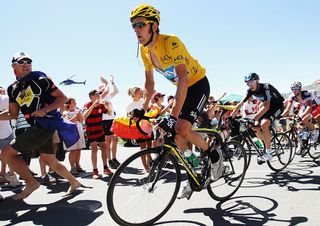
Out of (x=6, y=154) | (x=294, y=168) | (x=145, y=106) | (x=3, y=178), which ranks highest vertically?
(x=145, y=106)

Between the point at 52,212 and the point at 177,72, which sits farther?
the point at 52,212

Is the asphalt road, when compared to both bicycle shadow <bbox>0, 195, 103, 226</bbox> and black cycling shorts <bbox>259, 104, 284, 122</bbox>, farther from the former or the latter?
black cycling shorts <bbox>259, 104, 284, 122</bbox>

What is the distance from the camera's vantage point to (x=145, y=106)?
158 inches

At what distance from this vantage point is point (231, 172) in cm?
465

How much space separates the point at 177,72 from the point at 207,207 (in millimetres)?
1942

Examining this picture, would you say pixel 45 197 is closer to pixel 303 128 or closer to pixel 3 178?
pixel 3 178

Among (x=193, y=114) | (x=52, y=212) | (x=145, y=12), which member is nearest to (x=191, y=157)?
(x=193, y=114)

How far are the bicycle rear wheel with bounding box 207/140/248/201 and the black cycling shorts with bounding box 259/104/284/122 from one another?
69.5 inches

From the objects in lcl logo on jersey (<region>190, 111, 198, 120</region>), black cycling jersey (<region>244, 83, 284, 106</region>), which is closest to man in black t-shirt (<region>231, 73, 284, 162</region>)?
black cycling jersey (<region>244, 83, 284, 106</region>)

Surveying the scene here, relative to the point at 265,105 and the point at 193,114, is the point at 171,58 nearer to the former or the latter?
the point at 193,114

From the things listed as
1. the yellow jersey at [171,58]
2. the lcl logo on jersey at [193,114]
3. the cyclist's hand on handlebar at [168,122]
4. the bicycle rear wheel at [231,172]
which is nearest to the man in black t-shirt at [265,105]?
the bicycle rear wheel at [231,172]

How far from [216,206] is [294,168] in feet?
11.9

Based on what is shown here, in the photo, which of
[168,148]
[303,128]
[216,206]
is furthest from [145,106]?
[303,128]

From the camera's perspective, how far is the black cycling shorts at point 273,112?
6.42 m
